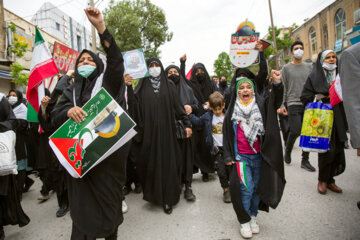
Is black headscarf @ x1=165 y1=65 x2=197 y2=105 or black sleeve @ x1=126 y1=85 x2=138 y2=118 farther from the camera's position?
black headscarf @ x1=165 y1=65 x2=197 y2=105

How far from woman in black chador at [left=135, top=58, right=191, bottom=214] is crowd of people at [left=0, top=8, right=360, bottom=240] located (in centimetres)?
1

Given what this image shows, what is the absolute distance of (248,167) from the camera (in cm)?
260

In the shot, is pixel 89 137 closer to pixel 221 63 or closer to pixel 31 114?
→ pixel 31 114

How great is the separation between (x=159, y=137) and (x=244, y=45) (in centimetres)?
164

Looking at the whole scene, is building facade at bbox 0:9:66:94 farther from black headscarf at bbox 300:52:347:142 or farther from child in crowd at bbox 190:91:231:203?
black headscarf at bbox 300:52:347:142

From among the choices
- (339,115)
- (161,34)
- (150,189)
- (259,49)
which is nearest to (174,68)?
(259,49)

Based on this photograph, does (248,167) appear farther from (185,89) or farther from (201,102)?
(201,102)

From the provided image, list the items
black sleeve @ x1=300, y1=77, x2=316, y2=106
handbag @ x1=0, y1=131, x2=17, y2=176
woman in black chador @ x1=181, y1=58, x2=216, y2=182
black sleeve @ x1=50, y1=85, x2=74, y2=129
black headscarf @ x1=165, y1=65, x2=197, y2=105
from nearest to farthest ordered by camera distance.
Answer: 1. black sleeve @ x1=50, y1=85, x2=74, y2=129
2. handbag @ x1=0, y1=131, x2=17, y2=176
3. black sleeve @ x1=300, y1=77, x2=316, y2=106
4. black headscarf @ x1=165, y1=65, x2=197, y2=105
5. woman in black chador @ x1=181, y1=58, x2=216, y2=182

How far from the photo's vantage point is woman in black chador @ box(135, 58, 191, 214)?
3.33 metres

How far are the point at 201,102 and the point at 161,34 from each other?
61.0 feet

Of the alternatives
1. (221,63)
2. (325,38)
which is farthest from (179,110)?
(221,63)

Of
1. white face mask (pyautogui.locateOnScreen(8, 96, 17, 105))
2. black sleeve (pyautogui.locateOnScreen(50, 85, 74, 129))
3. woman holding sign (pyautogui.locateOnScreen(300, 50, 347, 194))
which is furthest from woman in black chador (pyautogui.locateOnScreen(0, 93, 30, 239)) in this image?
woman holding sign (pyautogui.locateOnScreen(300, 50, 347, 194))

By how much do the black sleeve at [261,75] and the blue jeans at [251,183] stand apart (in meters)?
0.86

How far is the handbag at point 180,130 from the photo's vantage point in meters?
3.46
